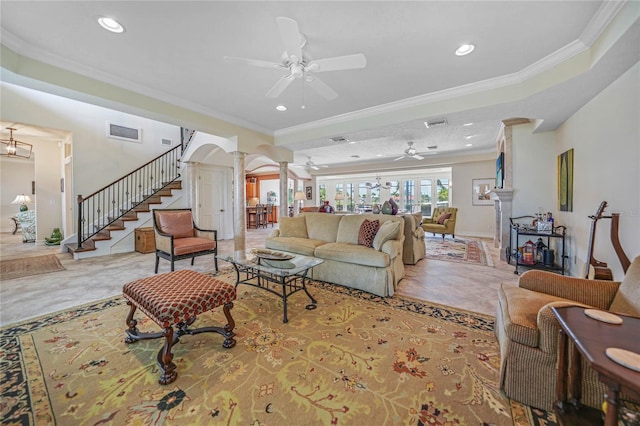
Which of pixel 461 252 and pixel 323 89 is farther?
pixel 461 252

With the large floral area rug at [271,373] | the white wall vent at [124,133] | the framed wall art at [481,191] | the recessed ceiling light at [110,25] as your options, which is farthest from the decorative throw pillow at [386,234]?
the white wall vent at [124,133]

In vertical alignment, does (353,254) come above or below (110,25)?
below

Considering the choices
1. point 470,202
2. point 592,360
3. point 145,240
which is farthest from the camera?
point 470,202

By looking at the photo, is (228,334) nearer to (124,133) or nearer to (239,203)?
(239,203)

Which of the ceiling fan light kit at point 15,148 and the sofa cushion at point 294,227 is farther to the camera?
the ceiling fan light kit at point 15,148

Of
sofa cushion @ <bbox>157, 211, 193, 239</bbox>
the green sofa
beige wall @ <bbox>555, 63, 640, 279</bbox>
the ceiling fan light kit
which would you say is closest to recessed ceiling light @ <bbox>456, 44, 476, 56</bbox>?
beige wall @ <bbox>555, 63, 640, 279</bbox>

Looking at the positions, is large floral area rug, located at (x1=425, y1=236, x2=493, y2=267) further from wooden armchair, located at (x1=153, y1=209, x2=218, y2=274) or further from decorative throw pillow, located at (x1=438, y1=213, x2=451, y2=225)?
wooden armchair, located at (x1=153, y1=209, x2=218, y2=274)

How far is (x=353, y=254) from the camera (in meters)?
3.17

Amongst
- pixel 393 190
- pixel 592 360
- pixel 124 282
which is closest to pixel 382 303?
pixel 592 360

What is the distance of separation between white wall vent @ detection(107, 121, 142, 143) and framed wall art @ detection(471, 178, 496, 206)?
393 inches

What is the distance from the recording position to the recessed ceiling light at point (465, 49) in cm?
247

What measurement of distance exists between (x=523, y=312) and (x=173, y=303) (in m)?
2.23

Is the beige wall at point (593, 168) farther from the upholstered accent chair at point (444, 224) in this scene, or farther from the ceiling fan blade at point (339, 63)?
the upholstered accent chair at point (444, 224)

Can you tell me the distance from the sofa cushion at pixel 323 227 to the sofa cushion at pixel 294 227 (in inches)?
3.8
